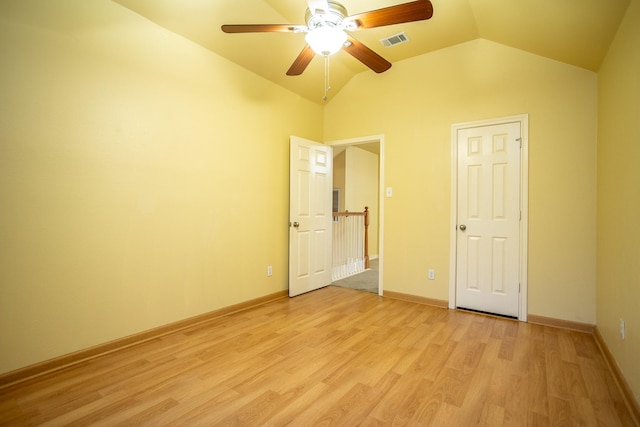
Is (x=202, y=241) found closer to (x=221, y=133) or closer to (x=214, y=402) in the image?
(x=221, y=133)

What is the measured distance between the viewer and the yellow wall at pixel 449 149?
9.30ft

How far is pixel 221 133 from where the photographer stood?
3.18 meters

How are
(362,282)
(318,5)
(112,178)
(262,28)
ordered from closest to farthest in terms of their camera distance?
(318,5)
(262,28)
(112,178)
(362,282)

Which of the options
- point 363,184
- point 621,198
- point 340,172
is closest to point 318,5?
point 621,198

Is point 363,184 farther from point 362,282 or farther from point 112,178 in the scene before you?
point 112,178

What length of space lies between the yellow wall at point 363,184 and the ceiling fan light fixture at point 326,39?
509 centimetres

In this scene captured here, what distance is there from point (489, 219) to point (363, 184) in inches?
183

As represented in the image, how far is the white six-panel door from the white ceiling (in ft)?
2.73

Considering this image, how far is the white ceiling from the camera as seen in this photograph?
7.23 ft

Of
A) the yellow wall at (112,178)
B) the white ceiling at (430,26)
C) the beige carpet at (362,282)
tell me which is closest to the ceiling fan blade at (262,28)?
the white ceiling at (430,26)

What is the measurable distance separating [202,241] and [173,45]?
1.82 meters

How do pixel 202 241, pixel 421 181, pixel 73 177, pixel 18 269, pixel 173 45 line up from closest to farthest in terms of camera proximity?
pixel 18 269
pixel 73 177
pixel 173 45
pixel 202 241
pixel 421 181

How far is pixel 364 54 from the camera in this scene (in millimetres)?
2240

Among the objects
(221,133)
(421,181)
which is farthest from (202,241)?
(421,181)
